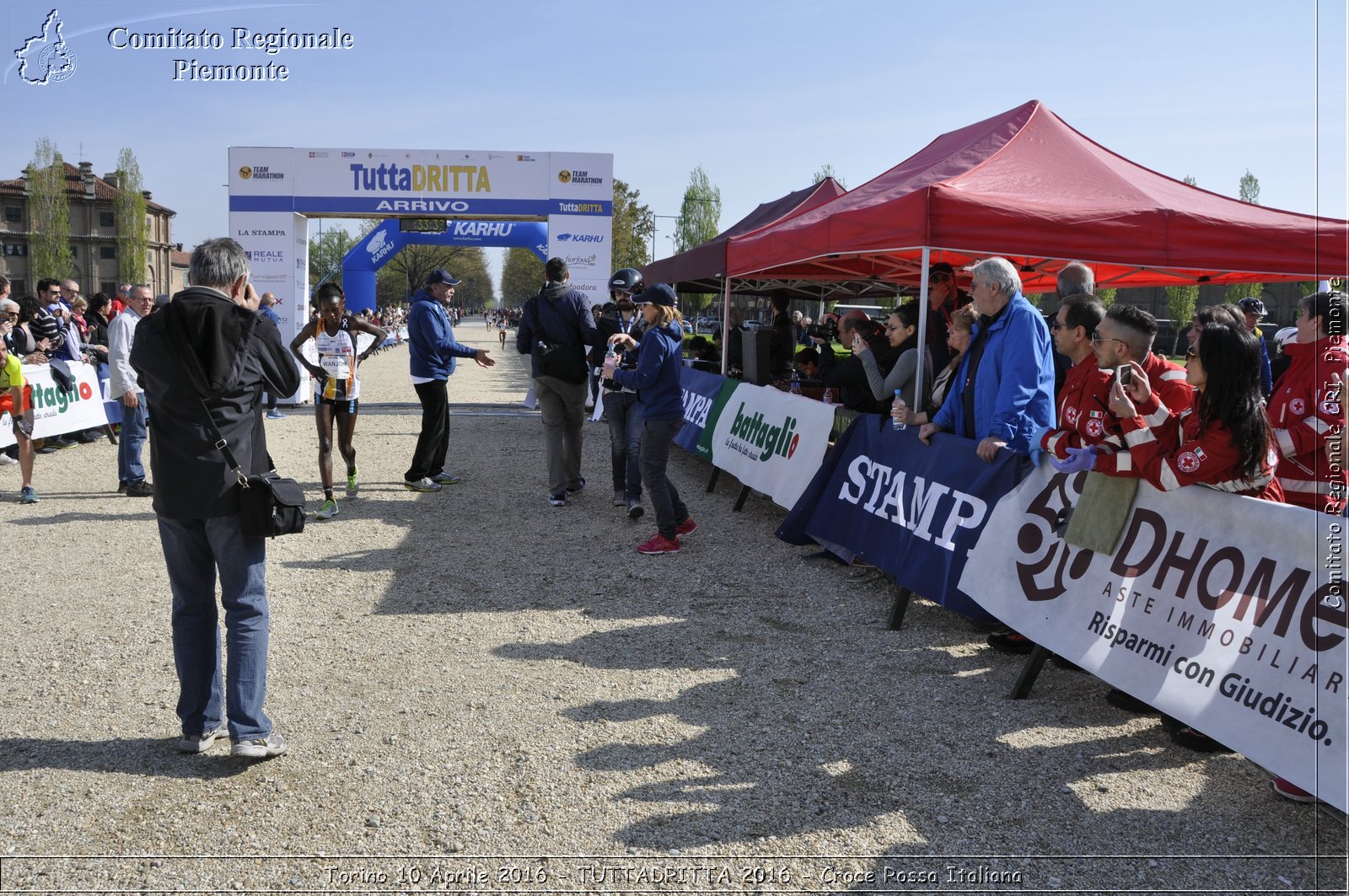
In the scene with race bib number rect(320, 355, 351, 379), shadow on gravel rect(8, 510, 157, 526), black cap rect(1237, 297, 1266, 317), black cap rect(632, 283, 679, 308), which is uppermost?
black cap rect(1237, 297, 1266, 317)

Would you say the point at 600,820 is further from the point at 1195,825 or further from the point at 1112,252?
the point at 1112,252

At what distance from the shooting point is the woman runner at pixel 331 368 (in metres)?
7.92

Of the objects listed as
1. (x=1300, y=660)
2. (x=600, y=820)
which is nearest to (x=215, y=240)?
(x=600, y=820)

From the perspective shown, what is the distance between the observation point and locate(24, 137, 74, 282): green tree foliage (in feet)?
229

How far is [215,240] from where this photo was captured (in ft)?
11.5

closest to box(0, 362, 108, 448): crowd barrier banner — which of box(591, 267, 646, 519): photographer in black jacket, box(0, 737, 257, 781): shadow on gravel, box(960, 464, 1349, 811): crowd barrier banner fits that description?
box(591, 267, 646, 519): photographer in black jacket

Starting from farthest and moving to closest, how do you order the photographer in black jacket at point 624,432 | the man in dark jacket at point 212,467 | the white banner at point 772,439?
1. the photographer in black jacket at point 624,432
2. the white banner at point 772,439
3. the man in dark jacket at point 212,467

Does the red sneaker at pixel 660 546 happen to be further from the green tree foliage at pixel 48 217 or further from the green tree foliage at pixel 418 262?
the green tree foliage at pixel 48 217

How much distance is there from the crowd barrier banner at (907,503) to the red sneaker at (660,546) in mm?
829

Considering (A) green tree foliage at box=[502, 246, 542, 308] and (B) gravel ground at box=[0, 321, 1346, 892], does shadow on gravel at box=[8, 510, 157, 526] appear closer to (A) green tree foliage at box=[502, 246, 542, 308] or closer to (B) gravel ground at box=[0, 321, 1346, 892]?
(B) gravel ground at box=[0, 321, 1346, 892]

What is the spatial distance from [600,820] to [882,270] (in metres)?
10.0

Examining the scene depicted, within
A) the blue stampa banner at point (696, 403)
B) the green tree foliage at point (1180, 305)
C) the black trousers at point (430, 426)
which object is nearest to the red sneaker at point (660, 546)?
the blue stampa banner at point (696, 403)

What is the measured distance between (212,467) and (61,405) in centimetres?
967

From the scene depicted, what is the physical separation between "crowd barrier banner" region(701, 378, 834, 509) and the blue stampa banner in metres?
0.23
